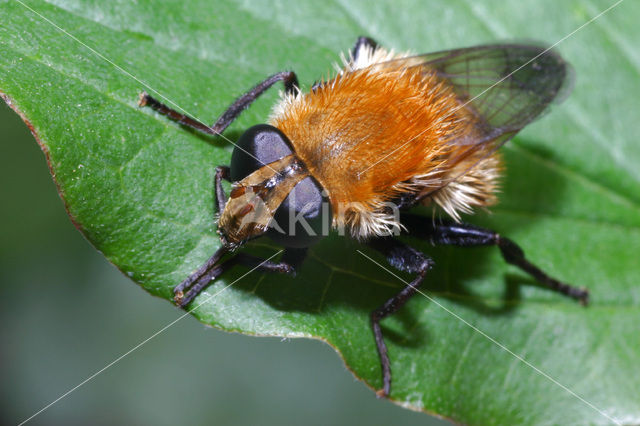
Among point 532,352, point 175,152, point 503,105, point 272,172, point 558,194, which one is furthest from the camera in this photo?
point 558,194

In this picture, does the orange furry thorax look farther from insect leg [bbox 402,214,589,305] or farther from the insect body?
insect leg [bbox 402,214,589,305]

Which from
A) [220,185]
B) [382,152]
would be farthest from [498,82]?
[220,185]

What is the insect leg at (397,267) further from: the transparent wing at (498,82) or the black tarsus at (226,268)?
Result: the black tarsus at (226,268)

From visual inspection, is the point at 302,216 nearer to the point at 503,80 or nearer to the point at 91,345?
the point at 503,80

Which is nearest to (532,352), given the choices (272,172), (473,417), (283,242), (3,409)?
(473,417)

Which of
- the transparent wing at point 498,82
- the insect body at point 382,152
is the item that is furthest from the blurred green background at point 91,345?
the transparent wing at point 498,82

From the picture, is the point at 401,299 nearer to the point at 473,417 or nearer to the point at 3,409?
the point at 473,417

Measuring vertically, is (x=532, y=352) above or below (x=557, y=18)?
below
